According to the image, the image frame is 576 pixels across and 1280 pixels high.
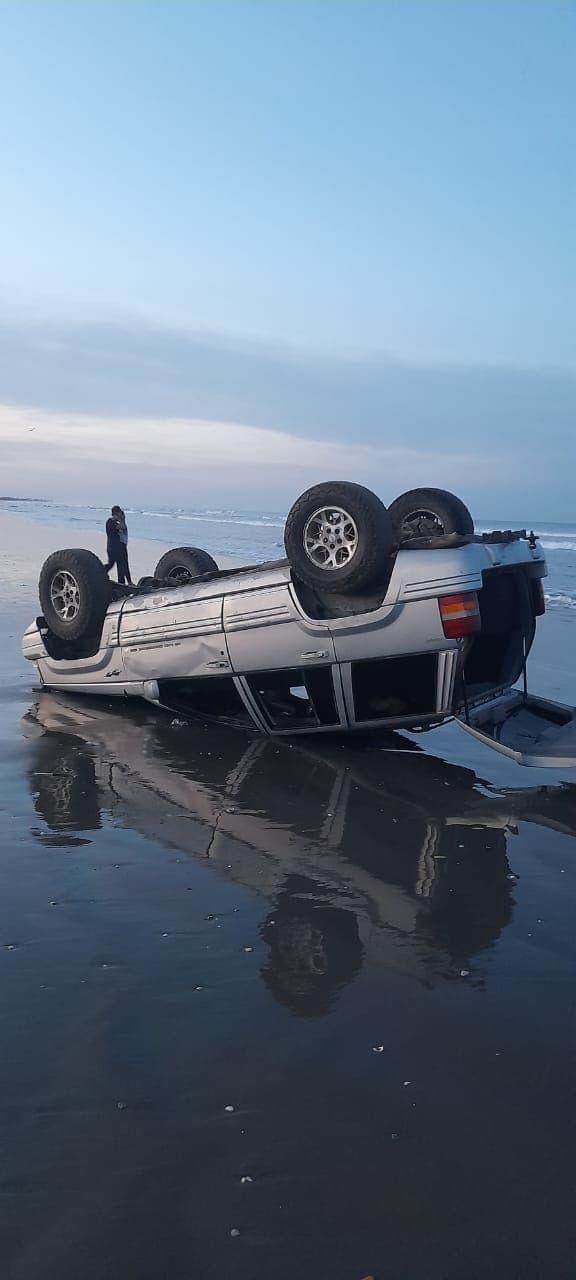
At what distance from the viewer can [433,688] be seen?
6.46 metres

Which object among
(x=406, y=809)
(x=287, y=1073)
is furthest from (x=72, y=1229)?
(x=406, y=809)

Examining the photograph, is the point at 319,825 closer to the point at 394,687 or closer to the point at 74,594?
the point at 394,687

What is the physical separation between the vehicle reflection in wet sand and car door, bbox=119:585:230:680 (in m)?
0.59

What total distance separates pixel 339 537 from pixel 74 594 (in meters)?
3.04

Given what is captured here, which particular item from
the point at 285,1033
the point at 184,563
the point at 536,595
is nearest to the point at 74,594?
the point at 184,563

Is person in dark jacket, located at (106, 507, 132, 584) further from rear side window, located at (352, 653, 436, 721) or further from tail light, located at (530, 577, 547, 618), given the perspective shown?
tail light, located at (530, 577, 547, 618)

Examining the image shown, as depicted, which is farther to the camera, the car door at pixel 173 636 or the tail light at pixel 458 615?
the car door at pixel 173 636

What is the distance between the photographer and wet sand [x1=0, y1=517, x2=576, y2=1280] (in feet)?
7.73

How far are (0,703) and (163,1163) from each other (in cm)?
672

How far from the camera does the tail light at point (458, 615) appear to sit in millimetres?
6109

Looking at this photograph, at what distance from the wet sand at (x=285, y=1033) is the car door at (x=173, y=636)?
145cm

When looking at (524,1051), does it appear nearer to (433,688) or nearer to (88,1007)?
(88,1007)

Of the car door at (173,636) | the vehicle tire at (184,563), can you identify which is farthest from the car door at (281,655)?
the vehicle tire at (184,563)

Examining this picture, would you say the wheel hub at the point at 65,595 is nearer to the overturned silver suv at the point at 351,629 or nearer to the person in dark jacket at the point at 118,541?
the overturned silver suv at the point at 351,629
